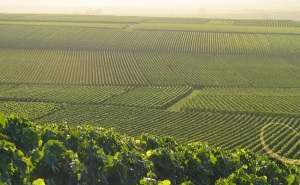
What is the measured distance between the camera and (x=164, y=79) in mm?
54156

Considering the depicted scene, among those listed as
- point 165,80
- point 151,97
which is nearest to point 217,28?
point 165,80

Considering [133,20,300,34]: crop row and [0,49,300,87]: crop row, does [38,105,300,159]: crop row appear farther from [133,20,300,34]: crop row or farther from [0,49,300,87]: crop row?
[133,20,300,34]: crop row

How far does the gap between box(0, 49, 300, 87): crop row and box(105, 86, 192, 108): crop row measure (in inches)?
128

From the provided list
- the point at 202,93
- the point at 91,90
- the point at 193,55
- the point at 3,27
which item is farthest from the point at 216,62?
the point at 3,27

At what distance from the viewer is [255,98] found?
44969 mm

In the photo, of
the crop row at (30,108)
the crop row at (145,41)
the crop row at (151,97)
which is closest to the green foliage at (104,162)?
the crop row at (30,108)

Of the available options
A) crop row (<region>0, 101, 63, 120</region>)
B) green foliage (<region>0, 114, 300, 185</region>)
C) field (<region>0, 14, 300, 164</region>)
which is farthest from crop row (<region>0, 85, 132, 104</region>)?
green foliage (<region>0, 114, 300, 185</region>)

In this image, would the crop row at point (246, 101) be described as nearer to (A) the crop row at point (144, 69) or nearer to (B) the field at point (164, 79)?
(B) the field at point (164, 79)

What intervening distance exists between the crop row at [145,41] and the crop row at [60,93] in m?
25.1

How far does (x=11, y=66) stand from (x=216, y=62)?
29385 mm

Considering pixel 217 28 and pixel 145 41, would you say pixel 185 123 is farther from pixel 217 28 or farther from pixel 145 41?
pixel 217 28

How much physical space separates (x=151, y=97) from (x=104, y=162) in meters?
34.6

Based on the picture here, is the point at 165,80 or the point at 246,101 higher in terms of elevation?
the point at 165,80

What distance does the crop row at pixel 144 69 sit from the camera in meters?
53.2
